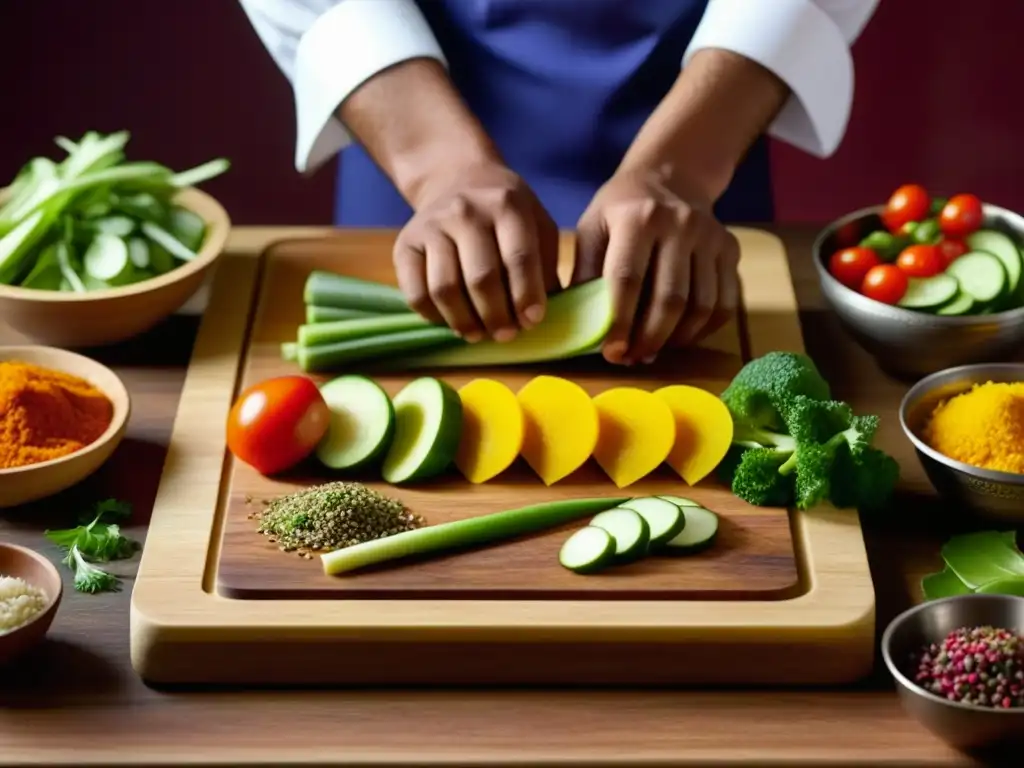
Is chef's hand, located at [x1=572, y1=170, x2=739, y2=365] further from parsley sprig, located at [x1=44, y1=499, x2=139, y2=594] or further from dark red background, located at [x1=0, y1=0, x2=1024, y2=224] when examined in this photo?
dark red background, located at [x1=0, y1=0, x2=1024, y2=224]

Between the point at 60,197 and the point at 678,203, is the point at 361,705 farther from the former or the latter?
the point at 60,197

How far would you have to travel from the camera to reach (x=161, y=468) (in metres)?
2.13

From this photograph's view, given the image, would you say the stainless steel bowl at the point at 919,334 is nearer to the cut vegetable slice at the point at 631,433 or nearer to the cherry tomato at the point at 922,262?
the cherry tomato at the point at 922,262

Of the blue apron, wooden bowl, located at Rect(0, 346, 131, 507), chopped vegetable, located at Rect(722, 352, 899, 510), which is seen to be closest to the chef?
the blue apron

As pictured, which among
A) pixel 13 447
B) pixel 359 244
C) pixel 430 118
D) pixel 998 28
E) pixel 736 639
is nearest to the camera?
pixel 736 639

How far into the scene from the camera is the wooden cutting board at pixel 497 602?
Answer: 5.73 feet

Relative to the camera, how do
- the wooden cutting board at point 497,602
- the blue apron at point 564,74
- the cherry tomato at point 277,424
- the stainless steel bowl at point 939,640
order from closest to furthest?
the stainless steel bowl at point 939,640
the wooden cutting board at point 497,602
the cherry tomato at point 277,424
the blue apron at point 564,74

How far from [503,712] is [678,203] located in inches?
35.6

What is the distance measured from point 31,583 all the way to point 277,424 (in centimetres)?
40

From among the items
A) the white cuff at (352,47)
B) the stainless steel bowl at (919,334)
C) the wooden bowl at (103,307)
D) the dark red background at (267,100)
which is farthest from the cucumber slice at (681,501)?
the dark red background at (267,100)

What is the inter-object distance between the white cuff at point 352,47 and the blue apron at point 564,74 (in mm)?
146

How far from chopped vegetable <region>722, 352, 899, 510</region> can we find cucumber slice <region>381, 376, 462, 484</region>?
38 cm

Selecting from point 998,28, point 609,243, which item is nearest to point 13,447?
point 609,243

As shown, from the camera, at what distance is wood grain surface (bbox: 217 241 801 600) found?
5.97ft
